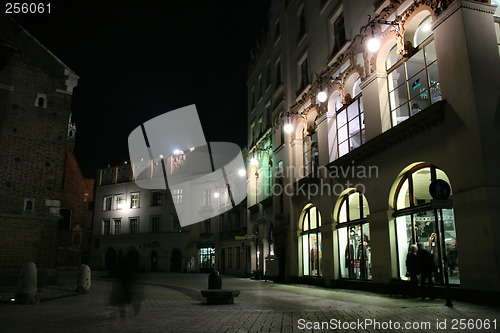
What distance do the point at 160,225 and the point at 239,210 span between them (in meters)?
17.9

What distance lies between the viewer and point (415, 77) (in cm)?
1404

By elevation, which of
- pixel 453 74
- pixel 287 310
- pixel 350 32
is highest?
pixel 350 32

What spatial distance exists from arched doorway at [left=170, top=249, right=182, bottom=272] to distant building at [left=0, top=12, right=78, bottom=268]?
34079 mm

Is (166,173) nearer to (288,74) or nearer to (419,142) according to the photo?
(288,74)

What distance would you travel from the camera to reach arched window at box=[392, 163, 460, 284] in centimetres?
1183

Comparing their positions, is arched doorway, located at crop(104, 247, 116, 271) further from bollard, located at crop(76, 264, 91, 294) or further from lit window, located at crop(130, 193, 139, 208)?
bollard, located at crop(76, 264, 91, 294)

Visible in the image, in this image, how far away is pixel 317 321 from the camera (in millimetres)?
8188

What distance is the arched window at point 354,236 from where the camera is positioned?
1655 cm

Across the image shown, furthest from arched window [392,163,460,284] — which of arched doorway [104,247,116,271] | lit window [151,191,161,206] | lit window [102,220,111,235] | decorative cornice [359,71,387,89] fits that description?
lit window [102,220,111,235]

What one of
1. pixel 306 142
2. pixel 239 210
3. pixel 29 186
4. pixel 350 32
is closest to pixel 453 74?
pixel 350 32

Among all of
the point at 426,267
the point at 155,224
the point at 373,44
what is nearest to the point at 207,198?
the point at 155,224

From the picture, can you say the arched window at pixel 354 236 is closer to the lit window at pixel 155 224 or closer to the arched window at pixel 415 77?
the arched window at pixel 415 77

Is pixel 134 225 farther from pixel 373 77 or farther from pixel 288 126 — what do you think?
pixel 373 77
